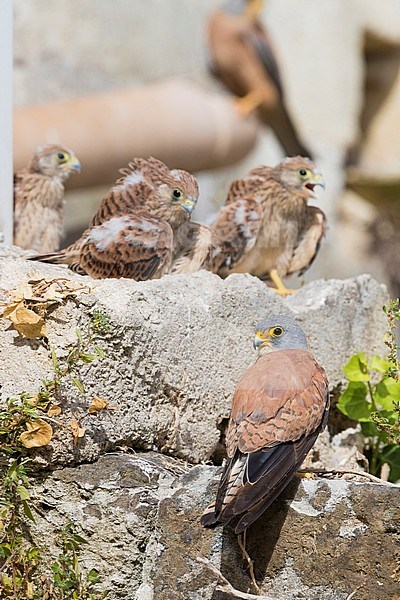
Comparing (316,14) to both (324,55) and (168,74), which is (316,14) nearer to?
(324,55)

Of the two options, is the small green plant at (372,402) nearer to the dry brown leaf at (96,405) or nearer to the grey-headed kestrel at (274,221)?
the grey-headed kestrel at (274,221)

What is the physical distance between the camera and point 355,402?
124 inches

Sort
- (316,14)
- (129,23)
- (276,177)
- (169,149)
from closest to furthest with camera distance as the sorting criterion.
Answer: (276,177)
(169,149)
(129,23)
(316,14)

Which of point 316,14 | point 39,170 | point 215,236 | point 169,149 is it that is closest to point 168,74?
point 316,14

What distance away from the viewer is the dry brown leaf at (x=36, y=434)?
2.26 m

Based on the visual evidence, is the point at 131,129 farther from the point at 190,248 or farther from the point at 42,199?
the point at 190,248

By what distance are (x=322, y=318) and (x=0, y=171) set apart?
4.03ft

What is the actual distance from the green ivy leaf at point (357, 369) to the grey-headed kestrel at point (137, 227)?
68cm

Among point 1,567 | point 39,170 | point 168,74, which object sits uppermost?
point 39,170

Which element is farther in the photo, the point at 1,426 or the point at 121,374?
the point at 121,374

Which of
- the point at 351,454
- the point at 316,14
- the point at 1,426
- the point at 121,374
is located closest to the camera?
the point at 1,426

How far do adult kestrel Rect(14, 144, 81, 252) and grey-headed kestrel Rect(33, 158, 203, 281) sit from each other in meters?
0.64

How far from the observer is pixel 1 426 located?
2.25m

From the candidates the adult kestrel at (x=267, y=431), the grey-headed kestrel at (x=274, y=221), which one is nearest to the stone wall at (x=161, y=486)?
the adult kestrel at (x=267, y=431)
